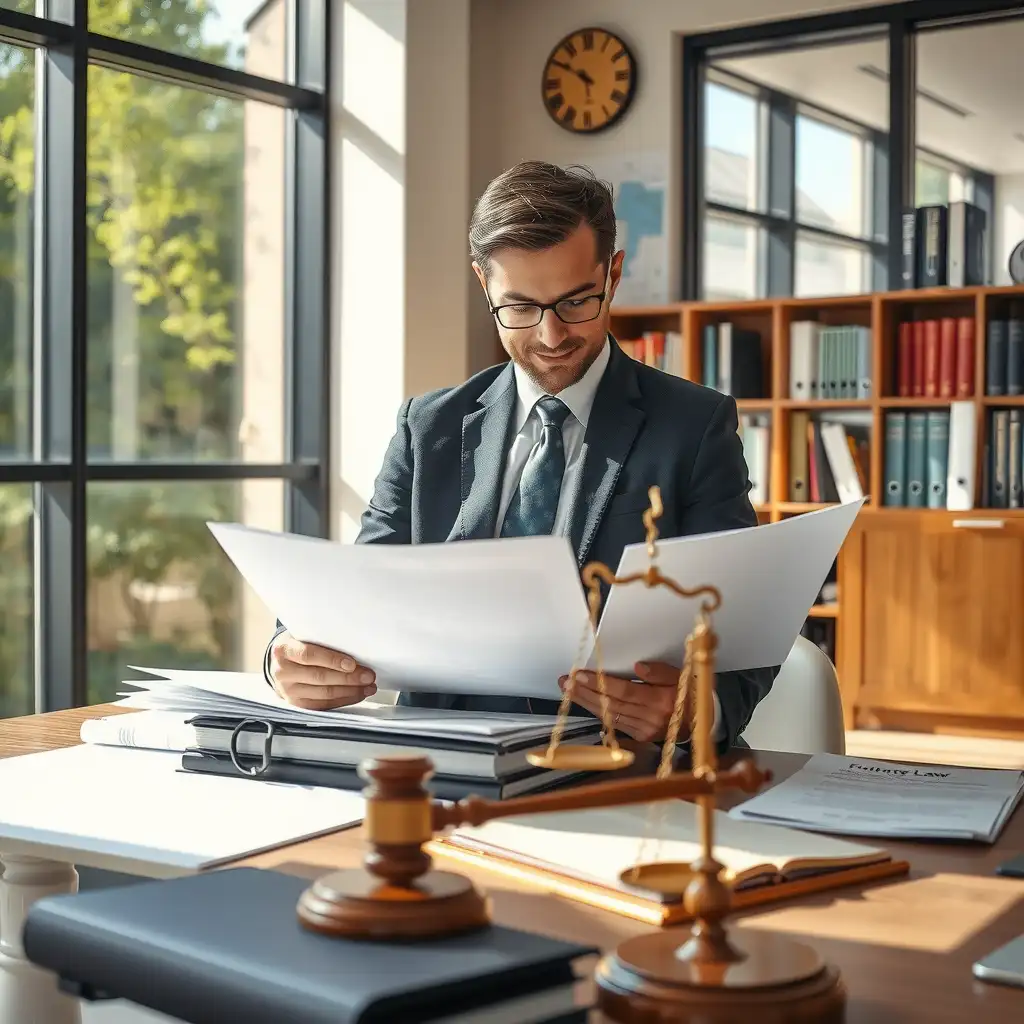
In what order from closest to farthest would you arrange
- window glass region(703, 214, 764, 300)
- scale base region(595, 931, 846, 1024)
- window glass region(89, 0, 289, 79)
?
scale base region(595, 931, 846, 1024)
window glass region(89, 0, 289, 79)
window glass region(703, 214, 764, 300)

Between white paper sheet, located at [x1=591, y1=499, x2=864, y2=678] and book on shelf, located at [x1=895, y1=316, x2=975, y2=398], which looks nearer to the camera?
white paper sheet, located at [x1=591, y1=499, x2=864, y2=678]

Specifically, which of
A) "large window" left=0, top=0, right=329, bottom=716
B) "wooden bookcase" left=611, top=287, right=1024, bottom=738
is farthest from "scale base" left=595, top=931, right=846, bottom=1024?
"wooden bookcase" left=611, top=287, right=1024, bottom=738

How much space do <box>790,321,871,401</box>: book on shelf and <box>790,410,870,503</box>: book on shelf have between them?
114 millimetres

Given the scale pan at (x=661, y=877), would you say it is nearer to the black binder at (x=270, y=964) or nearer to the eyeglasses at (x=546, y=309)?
the black binder at (x=270, y=964)

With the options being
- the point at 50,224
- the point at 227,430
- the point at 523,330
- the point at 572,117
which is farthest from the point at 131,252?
the point at 523,330

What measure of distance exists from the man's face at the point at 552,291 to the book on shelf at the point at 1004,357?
316 centimetres

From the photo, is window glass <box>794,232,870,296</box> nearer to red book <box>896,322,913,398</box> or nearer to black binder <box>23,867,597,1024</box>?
red book <box>896,322,913,398</box>

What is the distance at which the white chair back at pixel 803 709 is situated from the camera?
5.65 ft

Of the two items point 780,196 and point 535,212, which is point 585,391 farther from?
point 780,196

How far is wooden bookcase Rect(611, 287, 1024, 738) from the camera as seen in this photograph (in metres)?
4.56

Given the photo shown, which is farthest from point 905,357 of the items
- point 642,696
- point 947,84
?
point 642,696

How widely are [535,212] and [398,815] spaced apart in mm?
1075

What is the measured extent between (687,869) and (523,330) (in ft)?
3.53

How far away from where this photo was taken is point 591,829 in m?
1.08
